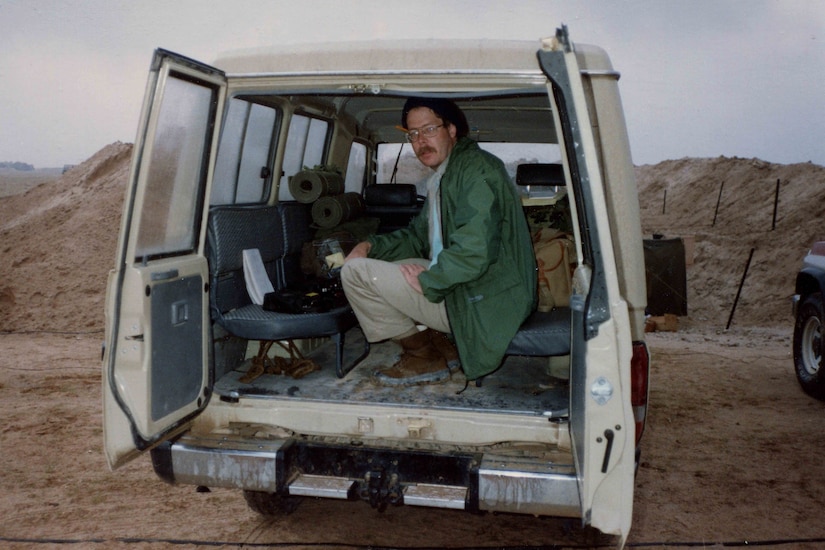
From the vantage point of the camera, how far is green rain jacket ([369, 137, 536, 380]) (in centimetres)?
332

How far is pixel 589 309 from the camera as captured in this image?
102 inches

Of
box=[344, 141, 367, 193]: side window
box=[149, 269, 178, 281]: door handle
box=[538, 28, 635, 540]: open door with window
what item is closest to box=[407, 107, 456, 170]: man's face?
box=[538, 28, 635, 540]: open door with window

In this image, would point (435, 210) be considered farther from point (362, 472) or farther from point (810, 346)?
point (810, 346)

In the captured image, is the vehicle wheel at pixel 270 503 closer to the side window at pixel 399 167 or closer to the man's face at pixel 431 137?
the man's face at pixel 431 137

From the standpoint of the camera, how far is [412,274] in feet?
11.8

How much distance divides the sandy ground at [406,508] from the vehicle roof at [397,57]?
2.24 metres

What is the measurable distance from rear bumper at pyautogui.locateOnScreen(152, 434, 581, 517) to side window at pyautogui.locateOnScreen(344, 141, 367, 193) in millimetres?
3448

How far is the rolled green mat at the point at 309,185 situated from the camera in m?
5.32

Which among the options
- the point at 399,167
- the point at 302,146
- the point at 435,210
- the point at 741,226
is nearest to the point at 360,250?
the point at 435,210

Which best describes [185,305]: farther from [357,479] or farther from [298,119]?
[298,119]

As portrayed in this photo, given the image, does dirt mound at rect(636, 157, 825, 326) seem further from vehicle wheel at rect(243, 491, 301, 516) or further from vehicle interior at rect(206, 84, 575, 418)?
vehicle wheel at rect(243, 491, 301, 516)

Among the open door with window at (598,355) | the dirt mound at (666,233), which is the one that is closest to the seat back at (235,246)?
the open door with window at (598,355)

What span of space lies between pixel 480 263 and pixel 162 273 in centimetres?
135

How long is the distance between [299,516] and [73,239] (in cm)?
1171
